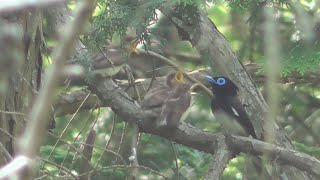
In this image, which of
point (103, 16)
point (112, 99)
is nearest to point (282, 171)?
point (112, 99)

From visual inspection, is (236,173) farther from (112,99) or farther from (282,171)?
(112,99)

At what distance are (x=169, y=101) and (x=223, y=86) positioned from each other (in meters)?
0.66

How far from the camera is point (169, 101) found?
5180 mm

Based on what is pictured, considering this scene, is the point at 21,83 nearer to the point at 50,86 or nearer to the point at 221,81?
the point at 221,81

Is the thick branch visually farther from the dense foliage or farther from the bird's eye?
the bird's eye

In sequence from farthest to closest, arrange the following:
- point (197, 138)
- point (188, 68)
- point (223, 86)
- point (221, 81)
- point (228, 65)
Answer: point (188, 68)
point (223, 86)
point (221, 81)
point (228, 65)
point (197, 138)

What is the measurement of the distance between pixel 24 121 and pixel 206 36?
6.41ft

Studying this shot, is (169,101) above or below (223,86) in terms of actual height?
below

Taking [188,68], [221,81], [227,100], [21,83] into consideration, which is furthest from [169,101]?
[188,68]

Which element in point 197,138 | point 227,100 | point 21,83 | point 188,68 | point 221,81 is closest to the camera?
point 21,83

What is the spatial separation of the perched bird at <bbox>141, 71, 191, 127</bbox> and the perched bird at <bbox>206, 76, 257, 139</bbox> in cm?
30

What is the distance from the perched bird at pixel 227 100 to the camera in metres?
5.37

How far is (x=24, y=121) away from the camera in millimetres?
3688

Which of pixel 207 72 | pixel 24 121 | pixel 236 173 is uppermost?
pixel 207 72
